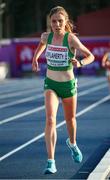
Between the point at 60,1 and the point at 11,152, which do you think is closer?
the point at 11,152

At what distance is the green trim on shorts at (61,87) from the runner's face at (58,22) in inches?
24.1

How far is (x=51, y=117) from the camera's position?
8.48 meters

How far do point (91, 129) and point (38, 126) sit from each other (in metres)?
1.12

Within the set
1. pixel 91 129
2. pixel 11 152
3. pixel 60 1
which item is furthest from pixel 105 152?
pixel 60 1

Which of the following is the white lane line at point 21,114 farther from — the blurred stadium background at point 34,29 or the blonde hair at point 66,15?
the blonde hair at point 66,15

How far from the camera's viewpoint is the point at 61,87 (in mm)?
8680

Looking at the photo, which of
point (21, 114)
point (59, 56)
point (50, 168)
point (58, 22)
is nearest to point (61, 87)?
point (59, 56)

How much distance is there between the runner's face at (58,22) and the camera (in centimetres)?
849

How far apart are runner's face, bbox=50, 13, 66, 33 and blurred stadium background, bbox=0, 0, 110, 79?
3.19 metres

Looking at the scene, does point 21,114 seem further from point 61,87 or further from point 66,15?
point 66,15

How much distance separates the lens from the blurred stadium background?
45000 millimetres

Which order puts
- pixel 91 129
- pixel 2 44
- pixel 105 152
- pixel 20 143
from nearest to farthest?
pixel 105 152
pixel 20 143
pixel 91 129
pixel 2 44

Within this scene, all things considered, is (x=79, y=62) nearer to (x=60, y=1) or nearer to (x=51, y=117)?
(x=51, y=117)

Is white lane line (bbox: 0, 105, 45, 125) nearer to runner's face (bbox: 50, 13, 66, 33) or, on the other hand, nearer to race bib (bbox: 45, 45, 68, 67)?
race bib (bbox: 45, 45, 68, 67)
